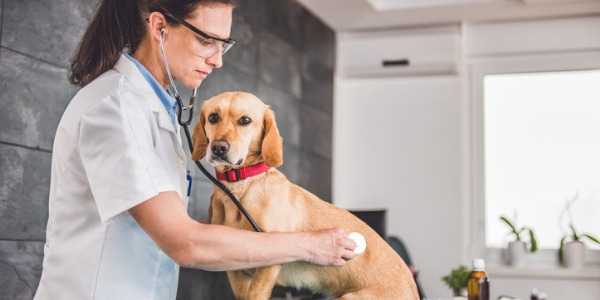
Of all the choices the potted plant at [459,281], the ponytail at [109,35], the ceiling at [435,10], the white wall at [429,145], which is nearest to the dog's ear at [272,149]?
the ponytail at [109,35]

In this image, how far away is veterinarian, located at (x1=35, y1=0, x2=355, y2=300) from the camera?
119 centimetres

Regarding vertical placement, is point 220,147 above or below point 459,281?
above

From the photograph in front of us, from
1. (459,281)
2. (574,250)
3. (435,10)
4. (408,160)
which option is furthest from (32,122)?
(574,250)

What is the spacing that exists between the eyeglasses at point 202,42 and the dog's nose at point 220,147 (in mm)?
175

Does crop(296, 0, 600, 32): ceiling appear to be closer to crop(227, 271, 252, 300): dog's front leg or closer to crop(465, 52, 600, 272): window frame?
crop(465, 52, 600, 272): window frame

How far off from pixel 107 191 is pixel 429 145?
4064 millimetres

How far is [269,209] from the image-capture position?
4.99 feet

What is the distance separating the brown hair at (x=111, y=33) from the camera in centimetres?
139

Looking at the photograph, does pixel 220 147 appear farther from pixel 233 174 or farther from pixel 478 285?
pixel 478 285

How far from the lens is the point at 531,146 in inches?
195

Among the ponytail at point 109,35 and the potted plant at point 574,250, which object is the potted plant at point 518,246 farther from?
the ponytail at point 109,35

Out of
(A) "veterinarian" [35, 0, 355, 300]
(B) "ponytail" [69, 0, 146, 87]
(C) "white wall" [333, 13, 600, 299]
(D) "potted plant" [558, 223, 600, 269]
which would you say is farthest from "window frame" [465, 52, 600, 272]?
(B) "ponytail" [69, 0, 146, 87]

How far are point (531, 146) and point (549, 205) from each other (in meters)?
0.42

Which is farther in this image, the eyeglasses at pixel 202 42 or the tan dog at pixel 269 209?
the tan dog at pixel 269 209
